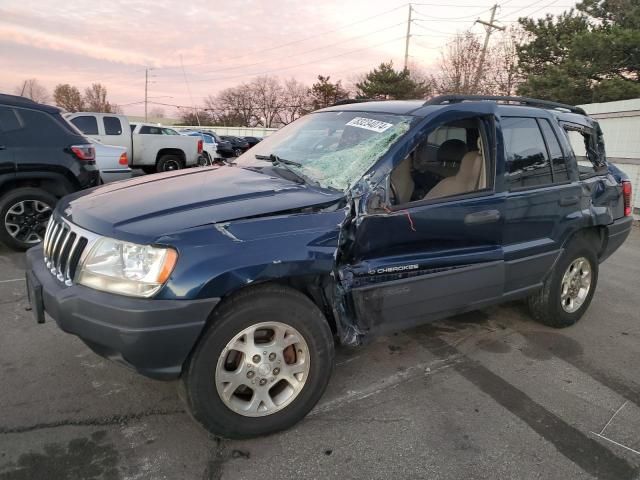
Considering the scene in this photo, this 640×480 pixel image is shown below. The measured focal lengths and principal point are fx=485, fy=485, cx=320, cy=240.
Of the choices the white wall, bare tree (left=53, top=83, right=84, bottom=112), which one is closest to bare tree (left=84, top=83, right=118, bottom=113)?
bare tree (left=53, top=83, right=84, bottom=112)

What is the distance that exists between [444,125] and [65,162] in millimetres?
4801

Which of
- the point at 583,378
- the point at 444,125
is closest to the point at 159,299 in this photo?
the point at 444,125

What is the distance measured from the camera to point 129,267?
2.27m

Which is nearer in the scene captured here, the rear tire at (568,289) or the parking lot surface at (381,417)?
the parking lot surface at (381,417)

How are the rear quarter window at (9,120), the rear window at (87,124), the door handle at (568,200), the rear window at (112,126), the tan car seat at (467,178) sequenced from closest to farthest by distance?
1. the tan car seat at (467,178)
2. the door handle at (568,200)
3. the rear quarter window at (9,120)
4. the rear window at (87,124)
5. the rear window at (112,126)

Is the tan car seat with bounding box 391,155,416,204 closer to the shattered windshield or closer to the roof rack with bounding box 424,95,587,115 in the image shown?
the shattered windshield

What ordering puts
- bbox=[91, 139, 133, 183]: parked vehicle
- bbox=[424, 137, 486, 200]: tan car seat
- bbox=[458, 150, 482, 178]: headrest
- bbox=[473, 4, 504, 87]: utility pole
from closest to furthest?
1. bbox=[424, 137, 486, 200]: tan car seat
2. bbox=[458, 150, 482, 178]: headrest
3. bbox=[91, 139, 133, 183]: parked vehicle
4. bbox=[473, 4, 504, 87]: utility pole

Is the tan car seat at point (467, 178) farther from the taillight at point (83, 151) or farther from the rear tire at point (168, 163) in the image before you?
the rear tire at point (168, 163)

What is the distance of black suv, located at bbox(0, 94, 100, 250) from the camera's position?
5.67 meters

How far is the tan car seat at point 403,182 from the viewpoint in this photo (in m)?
3.01

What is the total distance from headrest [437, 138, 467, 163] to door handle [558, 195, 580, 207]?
94cm

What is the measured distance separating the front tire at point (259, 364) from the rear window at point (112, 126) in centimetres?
1182

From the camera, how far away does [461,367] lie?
3.48 metres

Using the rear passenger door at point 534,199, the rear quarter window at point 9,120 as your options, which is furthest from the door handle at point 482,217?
the rear quarter window at point 9,120
